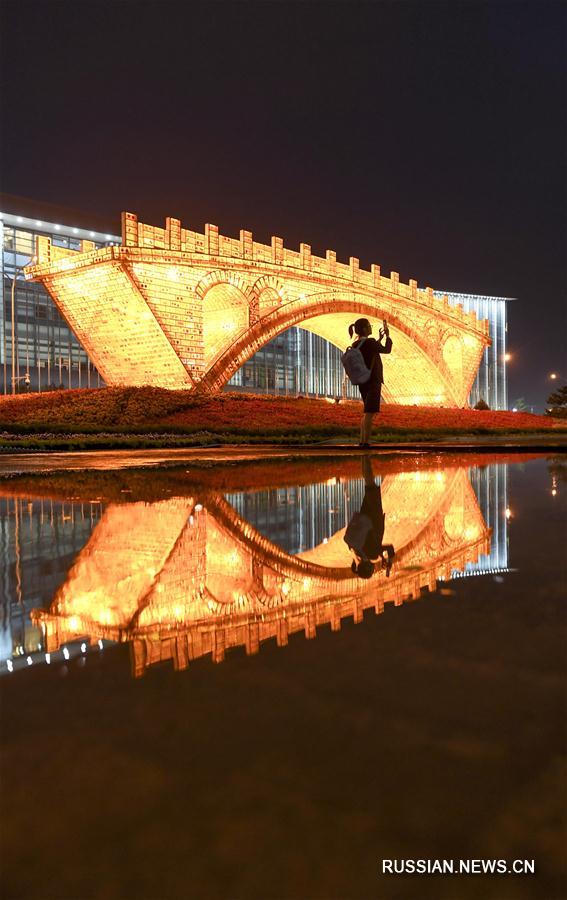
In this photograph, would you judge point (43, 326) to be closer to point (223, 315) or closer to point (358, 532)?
point (223, 315)

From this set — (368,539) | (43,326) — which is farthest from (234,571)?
(43,326)

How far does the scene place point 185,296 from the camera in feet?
83.3

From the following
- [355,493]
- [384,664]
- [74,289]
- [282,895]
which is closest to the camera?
[282,895]

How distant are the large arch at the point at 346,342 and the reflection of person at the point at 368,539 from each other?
66.9 feet

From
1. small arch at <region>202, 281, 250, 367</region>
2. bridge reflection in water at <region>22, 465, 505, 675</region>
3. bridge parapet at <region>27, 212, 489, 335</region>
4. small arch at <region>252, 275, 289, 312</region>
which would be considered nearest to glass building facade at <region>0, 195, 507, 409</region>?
bridge parapet at <region>27, 212, 489, 335</region>

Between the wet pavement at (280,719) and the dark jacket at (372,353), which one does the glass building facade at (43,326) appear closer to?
the dark jacket at (372,353)

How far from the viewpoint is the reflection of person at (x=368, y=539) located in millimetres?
3162

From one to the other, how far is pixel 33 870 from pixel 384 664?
1.05m

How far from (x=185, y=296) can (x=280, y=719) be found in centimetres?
2510

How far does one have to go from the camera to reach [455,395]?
41062 mm

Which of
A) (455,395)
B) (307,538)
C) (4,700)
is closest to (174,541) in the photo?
(307,538)

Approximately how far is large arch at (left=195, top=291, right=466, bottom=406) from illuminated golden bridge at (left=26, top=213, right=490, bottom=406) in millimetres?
71

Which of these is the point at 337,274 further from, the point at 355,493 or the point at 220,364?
the point at 355,493

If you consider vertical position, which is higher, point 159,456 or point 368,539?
point 159,456
